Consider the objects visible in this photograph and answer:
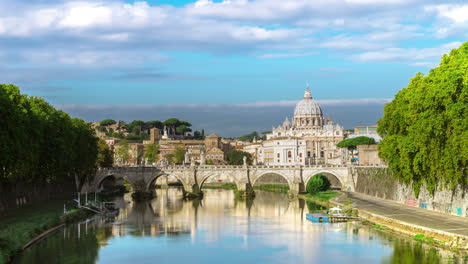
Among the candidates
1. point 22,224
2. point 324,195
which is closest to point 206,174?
point 324,195

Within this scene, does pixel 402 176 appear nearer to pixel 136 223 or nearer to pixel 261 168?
pixel 136 223

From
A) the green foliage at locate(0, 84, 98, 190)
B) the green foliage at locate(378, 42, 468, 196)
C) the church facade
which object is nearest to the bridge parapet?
the green foliage at locate(0, 84, 98, 190)

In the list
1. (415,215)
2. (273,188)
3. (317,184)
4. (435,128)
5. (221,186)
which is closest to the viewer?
(435,128)

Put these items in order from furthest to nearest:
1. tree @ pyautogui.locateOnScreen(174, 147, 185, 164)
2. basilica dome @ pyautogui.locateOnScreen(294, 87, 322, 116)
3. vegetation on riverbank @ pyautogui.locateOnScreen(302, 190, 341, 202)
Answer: basilica dome @ pyautogui.locateOnScreen(294, 87, 322, 116), tree @ pyautogui.locateOnScreen(174, 147, 185, 164), vegetation on riverbank @ pyautogui.locateOnScreen(302, 190, 341, 202)

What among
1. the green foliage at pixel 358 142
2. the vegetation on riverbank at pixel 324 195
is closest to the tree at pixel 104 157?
the vegetation on riverbank at pixel 324 195

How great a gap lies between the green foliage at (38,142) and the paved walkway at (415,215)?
24.2 m

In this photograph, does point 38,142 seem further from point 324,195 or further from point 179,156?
point 179,156

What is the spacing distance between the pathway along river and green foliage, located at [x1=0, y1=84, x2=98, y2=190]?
5.44 meters

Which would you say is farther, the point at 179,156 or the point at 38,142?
the point at 179,156

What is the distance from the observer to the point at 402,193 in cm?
5762

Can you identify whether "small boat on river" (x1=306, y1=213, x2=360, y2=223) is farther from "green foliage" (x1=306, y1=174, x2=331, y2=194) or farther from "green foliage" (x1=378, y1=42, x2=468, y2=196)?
"green foliage" (x1=306, y1=174, x2=331, y2=194)

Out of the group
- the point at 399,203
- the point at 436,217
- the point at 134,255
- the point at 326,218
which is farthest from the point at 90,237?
the point at 399,203

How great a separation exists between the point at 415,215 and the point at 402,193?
1025cm

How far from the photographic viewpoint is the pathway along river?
37219mm
